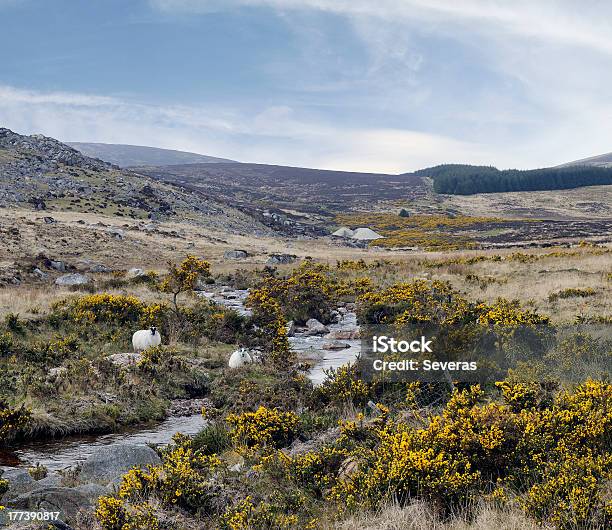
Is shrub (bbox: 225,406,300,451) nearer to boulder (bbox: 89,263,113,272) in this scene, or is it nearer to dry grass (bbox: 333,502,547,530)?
dry grass (bbox: 333,502,547,530)

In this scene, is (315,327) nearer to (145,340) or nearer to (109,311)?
(145,340)

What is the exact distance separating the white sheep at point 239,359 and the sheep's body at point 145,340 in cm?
225

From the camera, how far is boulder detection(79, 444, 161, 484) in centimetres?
733

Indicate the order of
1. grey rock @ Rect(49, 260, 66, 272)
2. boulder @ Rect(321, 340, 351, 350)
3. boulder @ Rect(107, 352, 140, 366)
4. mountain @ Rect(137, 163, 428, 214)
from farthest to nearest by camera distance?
mountain @ Rect(137, 163, 428, 214)
grey rock @ Rect(49, 260, 66, 272)
boulder @ Rect(321, 340, 351, 350)
boulder @ Rect(107, 352, 140, 366)

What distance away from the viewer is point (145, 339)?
15.1m

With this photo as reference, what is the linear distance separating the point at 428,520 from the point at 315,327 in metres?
14.0

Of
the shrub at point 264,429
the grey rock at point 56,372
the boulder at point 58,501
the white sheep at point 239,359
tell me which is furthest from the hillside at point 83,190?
the boulder at point 58,501

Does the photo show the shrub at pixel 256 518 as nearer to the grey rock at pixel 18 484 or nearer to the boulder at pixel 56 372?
the grey rock at pixel 18 484

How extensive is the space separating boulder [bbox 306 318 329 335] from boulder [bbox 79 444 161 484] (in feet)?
36.1

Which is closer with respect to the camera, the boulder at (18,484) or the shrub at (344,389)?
the boulder at (18,484)

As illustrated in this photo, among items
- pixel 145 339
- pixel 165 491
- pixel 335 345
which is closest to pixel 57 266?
pixel 145 339

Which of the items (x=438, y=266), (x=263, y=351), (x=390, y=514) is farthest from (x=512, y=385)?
(x=438, y=266)

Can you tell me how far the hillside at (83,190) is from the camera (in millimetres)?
63156

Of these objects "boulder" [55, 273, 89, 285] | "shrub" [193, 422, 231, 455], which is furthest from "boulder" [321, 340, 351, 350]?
"boulder" [55, 273, 89, 285]
